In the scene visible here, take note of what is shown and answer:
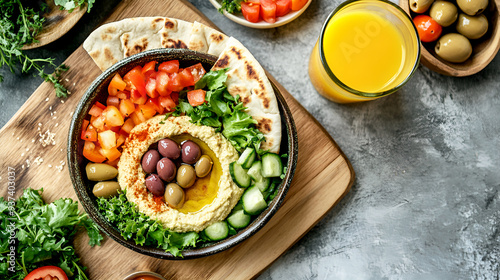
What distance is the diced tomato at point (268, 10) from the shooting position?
9.48ft

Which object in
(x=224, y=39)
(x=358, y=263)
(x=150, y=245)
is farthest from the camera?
(x=358, y=263)

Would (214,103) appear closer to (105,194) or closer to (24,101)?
(105,194)

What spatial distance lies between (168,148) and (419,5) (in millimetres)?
2138

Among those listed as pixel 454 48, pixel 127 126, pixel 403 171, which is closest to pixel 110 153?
pixel 127 126

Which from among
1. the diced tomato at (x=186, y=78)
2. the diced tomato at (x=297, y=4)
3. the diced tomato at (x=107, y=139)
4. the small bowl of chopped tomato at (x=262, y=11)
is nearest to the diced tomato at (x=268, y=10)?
the small bowl of chopped tomato at (x=262, y=11)

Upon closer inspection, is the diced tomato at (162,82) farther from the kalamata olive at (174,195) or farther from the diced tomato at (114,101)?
the kalamata olive at (174,195)

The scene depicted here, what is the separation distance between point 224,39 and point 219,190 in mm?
1104

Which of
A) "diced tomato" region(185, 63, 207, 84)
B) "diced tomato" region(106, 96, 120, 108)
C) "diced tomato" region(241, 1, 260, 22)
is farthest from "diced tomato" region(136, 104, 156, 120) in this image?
"diced tomato" region(241, 1, 260, 22)

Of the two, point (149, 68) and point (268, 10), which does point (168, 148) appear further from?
point (268, 10)

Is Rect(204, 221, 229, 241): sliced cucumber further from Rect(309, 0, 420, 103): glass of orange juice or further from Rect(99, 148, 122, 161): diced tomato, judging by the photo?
Rect(309, 0, 420, 103): glass of orange juice

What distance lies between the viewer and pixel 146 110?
109 inches

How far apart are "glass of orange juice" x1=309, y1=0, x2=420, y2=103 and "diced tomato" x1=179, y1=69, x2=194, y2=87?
3.02ft

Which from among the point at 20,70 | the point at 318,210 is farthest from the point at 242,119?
the point at 20,70

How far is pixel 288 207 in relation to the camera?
9.59 ft
